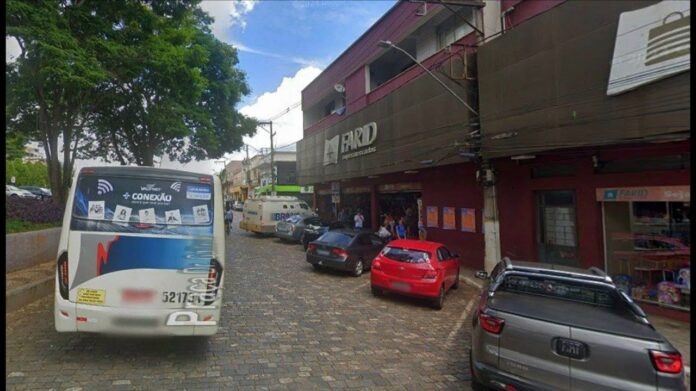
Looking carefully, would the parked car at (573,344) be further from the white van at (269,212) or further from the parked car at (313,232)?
the white van at (269,212)

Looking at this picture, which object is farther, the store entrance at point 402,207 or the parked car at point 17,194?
the store entrance at point 402,207

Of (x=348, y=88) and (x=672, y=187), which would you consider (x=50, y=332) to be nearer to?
(x=672, y=187)

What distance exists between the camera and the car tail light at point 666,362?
3406mm

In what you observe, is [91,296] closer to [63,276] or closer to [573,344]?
[63,276]

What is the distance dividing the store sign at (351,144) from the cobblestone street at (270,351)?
9.54 metres

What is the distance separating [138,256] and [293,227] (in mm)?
13354

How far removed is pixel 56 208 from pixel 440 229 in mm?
12660

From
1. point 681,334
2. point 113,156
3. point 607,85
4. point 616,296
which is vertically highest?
point 113,156

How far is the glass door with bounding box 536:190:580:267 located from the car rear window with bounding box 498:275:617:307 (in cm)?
557

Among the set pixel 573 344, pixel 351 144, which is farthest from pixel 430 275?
pixel 351 144

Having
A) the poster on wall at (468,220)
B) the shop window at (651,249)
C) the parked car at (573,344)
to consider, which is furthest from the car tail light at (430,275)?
the poster on wall at (468,220)

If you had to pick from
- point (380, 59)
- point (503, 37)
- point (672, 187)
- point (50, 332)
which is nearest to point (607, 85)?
point (672, 187)

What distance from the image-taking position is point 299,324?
6656mm

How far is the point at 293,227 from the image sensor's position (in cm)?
1798
